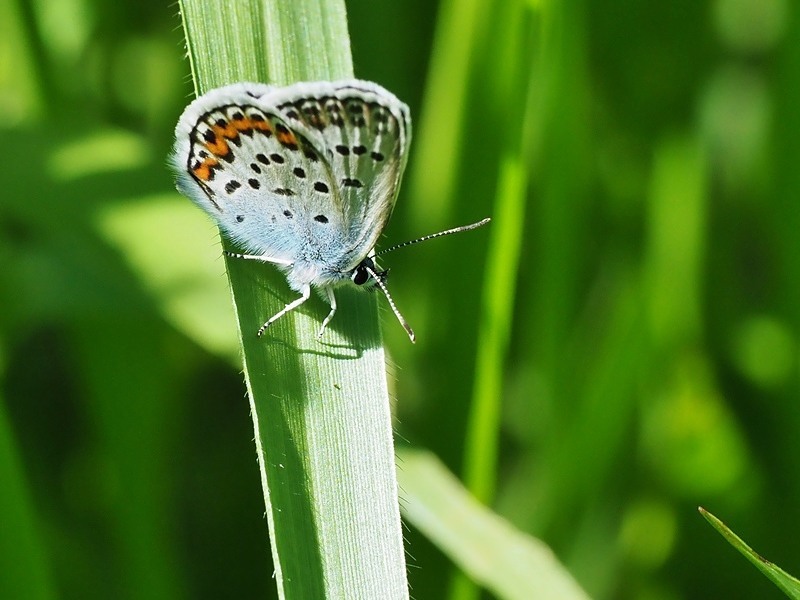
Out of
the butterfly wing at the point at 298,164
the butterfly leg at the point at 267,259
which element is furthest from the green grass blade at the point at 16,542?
the butterfly wing at the point at 298,164

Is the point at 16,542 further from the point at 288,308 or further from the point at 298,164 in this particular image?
the point at 298,164

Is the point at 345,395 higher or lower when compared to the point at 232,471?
higher

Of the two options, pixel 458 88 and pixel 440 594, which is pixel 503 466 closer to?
pixel 440 594

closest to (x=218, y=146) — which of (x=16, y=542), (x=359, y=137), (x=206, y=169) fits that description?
(x=206, y=169)

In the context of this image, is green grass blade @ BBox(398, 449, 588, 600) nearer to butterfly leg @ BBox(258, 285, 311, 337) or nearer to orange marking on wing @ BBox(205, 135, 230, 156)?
butterfly leg @ BBox(258, 285, 311, 337)

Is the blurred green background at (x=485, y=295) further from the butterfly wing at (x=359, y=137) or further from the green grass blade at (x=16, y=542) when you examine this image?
the green grass blade at (x=16, y=542)

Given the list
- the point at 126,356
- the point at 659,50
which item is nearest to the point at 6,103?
the point at 126,356

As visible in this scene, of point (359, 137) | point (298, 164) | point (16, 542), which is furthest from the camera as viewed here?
point (298, 164)
